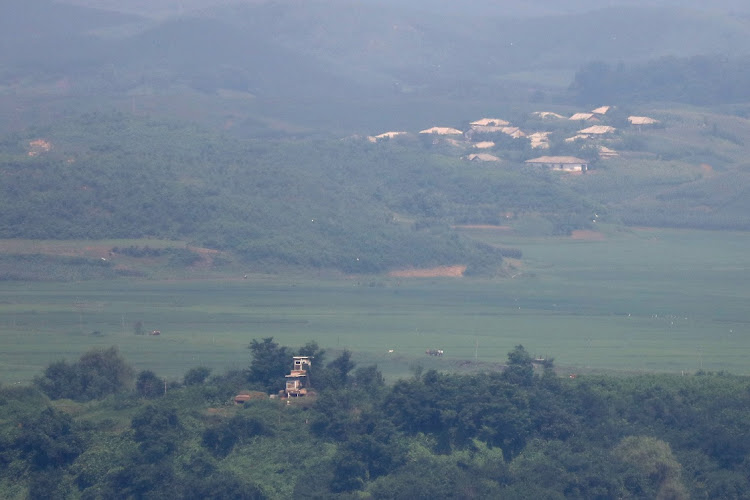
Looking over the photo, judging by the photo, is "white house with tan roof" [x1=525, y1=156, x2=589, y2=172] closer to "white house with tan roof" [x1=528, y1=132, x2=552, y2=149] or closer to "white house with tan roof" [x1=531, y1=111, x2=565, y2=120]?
"white house with tan roof" [x1=528, y1=132, x2=552, y2=149]

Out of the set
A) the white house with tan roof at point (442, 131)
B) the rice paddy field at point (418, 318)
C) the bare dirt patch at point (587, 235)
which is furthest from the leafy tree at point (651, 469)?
the white house with tan roof at point (442, 131)

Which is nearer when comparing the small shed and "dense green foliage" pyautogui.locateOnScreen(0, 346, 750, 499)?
"dense green foliage" pyautogui.locateOnScreen(0, 346, 750, 499)

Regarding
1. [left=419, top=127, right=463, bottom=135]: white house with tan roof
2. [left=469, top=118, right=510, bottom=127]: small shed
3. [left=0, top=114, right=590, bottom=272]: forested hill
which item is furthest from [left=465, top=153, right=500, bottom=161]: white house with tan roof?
A: [left=469, top=118, right=510, bottom=127]: small shed

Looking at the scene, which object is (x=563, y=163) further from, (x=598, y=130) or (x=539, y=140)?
(x=598, y=130)

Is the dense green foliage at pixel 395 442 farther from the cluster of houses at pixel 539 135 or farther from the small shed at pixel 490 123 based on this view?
the small shed at pixel 490 123

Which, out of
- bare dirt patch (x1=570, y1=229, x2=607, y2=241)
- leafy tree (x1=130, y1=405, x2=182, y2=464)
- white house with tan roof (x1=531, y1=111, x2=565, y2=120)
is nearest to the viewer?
leafy tree (x1=130, y1=405, x2=182, y2=464)

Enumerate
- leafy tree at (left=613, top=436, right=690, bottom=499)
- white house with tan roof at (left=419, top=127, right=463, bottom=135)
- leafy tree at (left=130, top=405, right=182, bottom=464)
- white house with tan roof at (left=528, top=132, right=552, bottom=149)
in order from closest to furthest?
leafy tree at (left=613, top=436, right=690, bottom=499)
leafy tree at (left=130, top=405, right=182, bottom=464)
white house with tan roof at (left=528, top=132, right=552, bottom=149)
white house with tan roof at (left=419, top=127, right=463, bottom=135)
